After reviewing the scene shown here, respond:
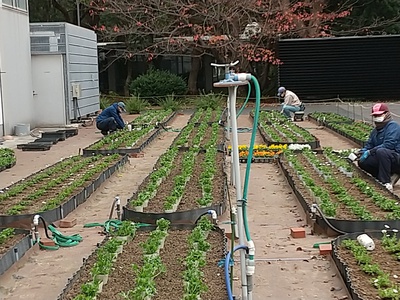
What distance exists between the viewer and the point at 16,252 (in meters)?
6.26

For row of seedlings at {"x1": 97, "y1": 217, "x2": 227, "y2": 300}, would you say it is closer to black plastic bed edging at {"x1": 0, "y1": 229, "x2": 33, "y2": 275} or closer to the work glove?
black plastic bed edging at {"x1": 0, "y1": 229, "x2": 33, "y2": 275}

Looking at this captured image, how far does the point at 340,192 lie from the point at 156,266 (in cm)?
359

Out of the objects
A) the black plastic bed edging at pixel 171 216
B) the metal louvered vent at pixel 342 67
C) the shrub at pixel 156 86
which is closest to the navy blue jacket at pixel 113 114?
the black plastic bed edging at pixel 171 216

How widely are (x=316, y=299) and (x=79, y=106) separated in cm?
1723

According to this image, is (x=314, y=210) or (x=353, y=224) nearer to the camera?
(x=353, y=224)

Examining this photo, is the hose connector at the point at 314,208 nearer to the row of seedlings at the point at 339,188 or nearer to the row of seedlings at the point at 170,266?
the row of seedlings at the point at 339,188

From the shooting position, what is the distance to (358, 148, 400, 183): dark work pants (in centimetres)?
880

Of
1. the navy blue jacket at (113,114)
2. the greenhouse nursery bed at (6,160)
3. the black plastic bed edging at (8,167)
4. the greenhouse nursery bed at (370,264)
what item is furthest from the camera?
the navy blue jacket at (113,114)

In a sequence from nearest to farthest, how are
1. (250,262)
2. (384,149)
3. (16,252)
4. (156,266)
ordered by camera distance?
(250,262), (156,266), (16,252), (384,149)

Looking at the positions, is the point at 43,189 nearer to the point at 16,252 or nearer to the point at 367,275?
the point at 16,252

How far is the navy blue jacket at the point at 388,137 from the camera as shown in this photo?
29.0 ft

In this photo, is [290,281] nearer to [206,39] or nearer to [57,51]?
Answer: [57,51]

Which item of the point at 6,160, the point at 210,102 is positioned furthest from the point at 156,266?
the point at 210,102

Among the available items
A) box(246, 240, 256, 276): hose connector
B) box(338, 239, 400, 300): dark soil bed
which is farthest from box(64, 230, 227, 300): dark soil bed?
box(338, 239, 400, 300): dark soil bed
